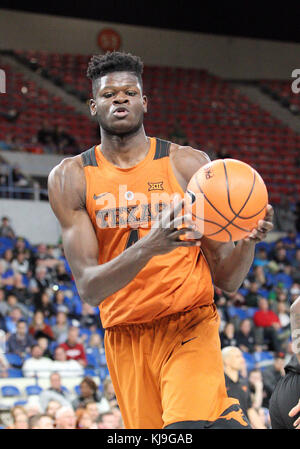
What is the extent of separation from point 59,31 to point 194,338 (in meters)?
16.2

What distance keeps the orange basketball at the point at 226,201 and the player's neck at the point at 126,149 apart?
579 millimetres

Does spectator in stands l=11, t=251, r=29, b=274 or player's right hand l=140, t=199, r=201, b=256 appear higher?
player's right hand l=140, t=199, r=201, b=256

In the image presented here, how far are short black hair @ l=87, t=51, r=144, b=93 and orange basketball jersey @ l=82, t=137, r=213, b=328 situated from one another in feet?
1.52

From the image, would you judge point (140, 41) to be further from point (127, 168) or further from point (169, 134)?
point (127, 168)

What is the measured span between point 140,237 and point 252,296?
8066 millimetres

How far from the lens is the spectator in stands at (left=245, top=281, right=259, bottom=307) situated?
1102cm

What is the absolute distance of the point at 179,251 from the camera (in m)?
3.35

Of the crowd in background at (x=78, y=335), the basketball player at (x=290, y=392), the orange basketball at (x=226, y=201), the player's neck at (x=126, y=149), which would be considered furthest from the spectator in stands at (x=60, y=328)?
the orange basketball at (x=226, y=201)

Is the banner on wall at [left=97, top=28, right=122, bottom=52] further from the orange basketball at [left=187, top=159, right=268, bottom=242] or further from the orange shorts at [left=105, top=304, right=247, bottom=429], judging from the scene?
the orange basketball at [left=187, top=159, right=268, bottom=242]

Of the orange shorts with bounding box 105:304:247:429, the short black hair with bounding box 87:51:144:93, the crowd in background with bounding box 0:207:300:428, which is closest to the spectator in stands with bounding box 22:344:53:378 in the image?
the crowd in background with bounding box 0:207:300:428

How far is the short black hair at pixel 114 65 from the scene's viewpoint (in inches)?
138

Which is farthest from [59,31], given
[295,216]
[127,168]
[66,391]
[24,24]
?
[127,168]

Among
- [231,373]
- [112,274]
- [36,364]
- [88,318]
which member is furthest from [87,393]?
[112,274]

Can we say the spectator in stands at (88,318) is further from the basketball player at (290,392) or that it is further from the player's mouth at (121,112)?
the player's mouth at (121,112)
